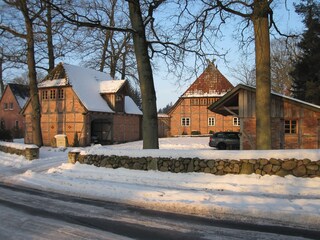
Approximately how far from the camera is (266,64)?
42.3 feet

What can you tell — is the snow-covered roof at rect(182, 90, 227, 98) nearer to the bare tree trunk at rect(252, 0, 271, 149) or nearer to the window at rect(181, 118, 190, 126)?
the window at rect(181, 118, 190, 126)

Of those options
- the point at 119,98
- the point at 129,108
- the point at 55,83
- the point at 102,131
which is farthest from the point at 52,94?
the point at 129,108

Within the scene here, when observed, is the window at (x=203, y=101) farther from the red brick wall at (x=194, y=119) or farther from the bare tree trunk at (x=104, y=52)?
the bare tree trunk at (x=104, y=52)

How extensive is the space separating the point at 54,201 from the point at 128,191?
6.19ft

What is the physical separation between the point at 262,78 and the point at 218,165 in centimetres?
364

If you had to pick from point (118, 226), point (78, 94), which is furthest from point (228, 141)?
point (118, 226)

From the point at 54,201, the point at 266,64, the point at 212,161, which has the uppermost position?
the point at 266,64

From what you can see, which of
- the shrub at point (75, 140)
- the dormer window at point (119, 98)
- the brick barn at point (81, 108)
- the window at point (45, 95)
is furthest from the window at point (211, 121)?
the window at point (45, 95)

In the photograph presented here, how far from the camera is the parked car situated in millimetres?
28859

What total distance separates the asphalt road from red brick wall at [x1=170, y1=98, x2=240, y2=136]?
40.7m

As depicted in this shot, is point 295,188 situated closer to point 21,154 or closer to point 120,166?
point 120,166

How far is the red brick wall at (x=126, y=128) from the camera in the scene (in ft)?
119

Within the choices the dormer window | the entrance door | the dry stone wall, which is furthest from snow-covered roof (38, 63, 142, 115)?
the dry stone wall

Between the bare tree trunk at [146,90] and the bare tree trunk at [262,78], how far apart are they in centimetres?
411
